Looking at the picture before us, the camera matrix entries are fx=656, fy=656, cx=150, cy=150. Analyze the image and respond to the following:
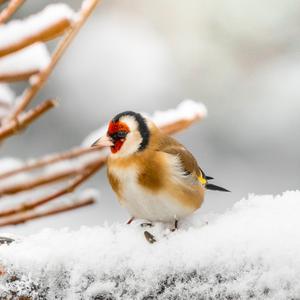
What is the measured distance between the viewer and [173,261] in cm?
136

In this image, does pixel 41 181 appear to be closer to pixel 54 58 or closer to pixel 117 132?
pixel 54 58

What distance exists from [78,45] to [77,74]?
229 millimetres

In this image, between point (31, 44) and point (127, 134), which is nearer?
point (31, 44)

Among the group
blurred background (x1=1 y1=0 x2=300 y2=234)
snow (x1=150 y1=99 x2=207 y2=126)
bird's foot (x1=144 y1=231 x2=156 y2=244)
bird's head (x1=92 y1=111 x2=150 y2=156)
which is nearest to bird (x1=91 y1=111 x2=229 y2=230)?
bird's head (x1=92 y1=111 x2=150 y2=156)

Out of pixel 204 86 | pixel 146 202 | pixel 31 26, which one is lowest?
pixel 204 86

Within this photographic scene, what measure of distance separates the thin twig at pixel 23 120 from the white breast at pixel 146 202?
853 mm

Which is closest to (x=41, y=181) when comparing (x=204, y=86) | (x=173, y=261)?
(x=173, y=261)

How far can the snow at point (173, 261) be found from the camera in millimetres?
1278

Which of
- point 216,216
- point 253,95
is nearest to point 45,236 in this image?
point 216,216

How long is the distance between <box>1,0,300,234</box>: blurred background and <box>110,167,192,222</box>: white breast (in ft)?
6.34

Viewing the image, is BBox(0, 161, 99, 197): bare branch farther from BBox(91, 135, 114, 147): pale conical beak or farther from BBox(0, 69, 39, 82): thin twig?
BBox(91, 135, 114, 147): pale conical beak

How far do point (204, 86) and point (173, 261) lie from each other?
97.1 inches

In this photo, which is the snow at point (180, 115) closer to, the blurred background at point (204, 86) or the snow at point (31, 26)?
the snow at point (31, 26)

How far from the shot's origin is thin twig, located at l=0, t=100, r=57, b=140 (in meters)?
0.80
